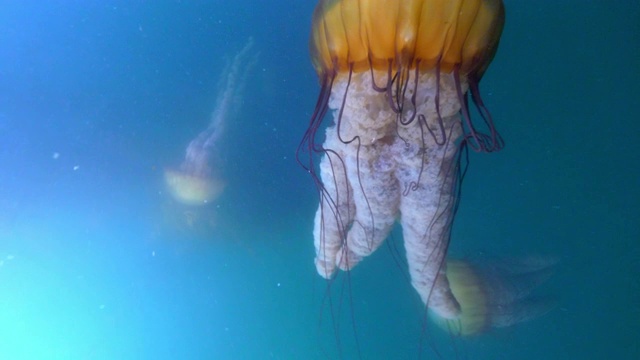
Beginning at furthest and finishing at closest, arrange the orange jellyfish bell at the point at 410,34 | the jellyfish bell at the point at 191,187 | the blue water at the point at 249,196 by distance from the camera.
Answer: the jellyfish bell at the point at 191,187
the blue water at the point at 249,196
the orange jellyfish bell at the point at 410,34

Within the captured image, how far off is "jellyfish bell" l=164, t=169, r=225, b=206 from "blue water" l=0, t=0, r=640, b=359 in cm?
4

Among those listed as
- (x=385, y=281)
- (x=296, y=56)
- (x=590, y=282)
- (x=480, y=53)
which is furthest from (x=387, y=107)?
(x=590, y=282)

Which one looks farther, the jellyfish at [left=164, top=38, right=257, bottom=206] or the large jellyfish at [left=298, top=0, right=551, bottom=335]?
the jellyfish at [left=164, top=38, right=257, bottom=206]

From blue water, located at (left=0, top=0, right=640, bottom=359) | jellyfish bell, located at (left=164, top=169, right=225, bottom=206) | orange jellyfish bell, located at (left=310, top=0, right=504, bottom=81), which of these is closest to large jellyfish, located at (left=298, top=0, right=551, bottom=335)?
orange jellyfish bell, located at (left=310, top=0, right=504, bottom=81)

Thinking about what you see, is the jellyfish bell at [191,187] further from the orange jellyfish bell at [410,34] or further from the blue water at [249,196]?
the orange jellyfish bell at [410,34]

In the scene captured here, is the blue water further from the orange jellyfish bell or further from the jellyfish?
the orange jellyfish bell

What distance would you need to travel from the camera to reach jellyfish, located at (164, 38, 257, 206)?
2125mm

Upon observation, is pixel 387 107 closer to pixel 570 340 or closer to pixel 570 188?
pixel 570 188

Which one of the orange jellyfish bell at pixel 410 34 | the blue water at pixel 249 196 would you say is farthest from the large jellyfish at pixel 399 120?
the blue water at pixel 249 196

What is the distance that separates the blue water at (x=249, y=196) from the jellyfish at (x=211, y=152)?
0.12 ft

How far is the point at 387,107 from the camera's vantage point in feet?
4.88

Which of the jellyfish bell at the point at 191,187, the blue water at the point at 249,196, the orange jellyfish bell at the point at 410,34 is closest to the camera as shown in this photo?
the orange jellyfish bell at the point at 410,34

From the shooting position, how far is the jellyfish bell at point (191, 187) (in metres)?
2.23

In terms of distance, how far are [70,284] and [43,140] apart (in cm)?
65
